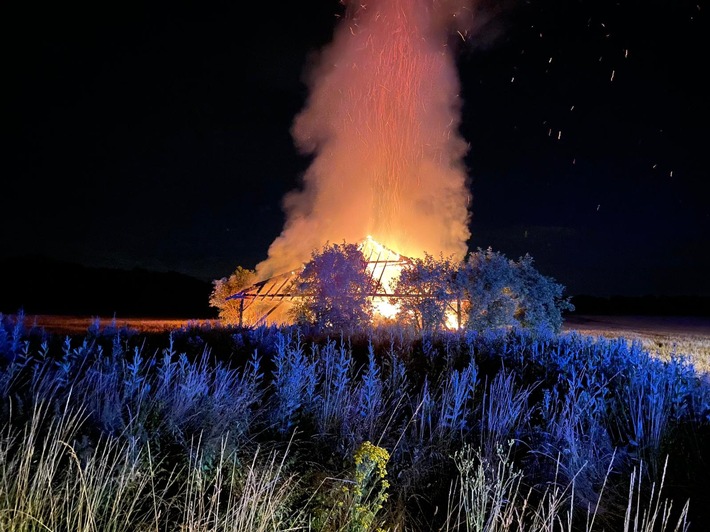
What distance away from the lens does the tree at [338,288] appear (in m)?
15.9

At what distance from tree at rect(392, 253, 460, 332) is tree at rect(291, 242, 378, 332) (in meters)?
1.57

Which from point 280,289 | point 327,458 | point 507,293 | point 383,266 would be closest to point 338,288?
point 507,293

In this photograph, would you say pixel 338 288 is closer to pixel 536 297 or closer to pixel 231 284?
pixel 536 297

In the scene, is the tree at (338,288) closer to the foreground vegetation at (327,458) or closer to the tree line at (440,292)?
the tree line at (440,292)

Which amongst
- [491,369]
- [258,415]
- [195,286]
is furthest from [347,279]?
[195,286]

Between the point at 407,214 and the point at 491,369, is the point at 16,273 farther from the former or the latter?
the point at 491,369

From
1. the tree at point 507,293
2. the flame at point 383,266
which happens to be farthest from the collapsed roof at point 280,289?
the tree at point 507,293

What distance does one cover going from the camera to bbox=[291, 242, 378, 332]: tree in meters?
15.9

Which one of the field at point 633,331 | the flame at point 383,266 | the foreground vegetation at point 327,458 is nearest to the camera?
the foreground vegetation at point 327,458

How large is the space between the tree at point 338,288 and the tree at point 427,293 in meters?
1.57

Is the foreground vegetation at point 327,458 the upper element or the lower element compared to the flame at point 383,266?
lower

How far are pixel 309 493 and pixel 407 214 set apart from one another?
25226mm

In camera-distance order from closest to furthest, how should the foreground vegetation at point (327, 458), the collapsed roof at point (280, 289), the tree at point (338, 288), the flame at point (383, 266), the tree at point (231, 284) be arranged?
the foreground vegetation at point (327, 458) < the tree at point (338, 288) < the flame at point (383, 266) < the collapsed roof at point (280, 289) < the tree at point (231, 284)

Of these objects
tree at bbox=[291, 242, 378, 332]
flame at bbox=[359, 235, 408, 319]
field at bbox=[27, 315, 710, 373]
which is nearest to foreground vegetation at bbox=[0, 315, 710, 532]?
field at bbox=[27, 315, 710, 373]
